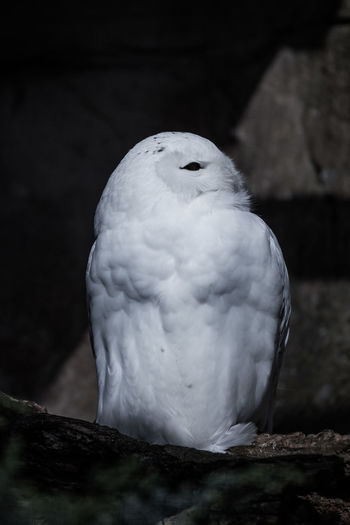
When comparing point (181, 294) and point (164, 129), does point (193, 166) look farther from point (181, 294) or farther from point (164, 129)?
point (164, 129)

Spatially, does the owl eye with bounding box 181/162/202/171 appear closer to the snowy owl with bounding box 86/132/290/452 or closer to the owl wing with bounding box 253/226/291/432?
the snowy owl with bounding box 86/132/290/452

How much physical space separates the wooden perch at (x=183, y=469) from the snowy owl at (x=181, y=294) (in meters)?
0.50

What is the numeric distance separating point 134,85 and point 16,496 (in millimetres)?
4006

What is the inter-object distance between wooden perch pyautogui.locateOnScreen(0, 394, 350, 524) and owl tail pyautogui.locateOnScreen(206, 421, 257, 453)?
1.77ft

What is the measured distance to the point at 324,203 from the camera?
4.94 meters

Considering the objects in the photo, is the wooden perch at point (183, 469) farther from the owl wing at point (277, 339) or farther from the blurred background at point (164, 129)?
the blurred background at point (164, 129)

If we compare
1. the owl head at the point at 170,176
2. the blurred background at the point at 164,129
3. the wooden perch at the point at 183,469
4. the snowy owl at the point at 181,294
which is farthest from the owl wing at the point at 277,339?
the blurred background at the point at 164,129

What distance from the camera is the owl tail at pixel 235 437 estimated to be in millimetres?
2531

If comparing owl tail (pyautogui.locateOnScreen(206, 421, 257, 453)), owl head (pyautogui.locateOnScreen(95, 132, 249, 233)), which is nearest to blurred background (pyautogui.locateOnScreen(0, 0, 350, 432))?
owl tail (pyautogui.locateOnScreen(206, 421, 257, 453))

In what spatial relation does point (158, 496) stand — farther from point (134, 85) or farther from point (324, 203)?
point (134, 85)

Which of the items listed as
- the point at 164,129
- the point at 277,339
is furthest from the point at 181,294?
the point at 164,129

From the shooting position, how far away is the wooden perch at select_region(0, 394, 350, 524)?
5.90 ft

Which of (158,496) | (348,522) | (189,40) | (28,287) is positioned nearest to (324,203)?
(189,40)

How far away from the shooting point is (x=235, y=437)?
2.54m
